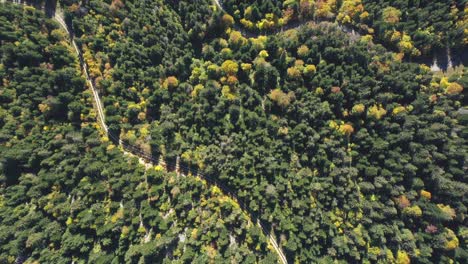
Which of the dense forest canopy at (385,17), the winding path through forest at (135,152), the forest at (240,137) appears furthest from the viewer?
the dense forest canopy at (385,17)

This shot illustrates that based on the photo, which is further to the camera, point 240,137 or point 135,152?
point 135,152

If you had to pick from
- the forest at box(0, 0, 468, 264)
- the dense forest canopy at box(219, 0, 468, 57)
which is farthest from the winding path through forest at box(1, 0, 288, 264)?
the dense forest canopy at box(219, 0, 468, 57)

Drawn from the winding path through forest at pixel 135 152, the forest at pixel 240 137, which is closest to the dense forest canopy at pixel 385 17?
the forest at pixel 240 137

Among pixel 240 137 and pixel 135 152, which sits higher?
pixel 240 137

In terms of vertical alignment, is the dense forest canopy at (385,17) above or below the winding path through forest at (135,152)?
above

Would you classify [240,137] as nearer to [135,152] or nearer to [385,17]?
[135,152]

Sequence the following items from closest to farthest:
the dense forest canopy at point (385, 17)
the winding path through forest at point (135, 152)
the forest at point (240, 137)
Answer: the forest at point (240, 137) → the winding path through forest at point (135, 152) → the dense forest canopy at point (385, 17)

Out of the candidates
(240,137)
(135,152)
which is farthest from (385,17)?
(135,152)

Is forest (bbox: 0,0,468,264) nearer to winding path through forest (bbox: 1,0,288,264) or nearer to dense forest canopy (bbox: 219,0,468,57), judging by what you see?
dense forest canopy (bbox: 219,0,468,57)

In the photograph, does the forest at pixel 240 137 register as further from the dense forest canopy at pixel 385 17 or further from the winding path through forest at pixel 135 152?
the winding path through forest at pixel 135 152
